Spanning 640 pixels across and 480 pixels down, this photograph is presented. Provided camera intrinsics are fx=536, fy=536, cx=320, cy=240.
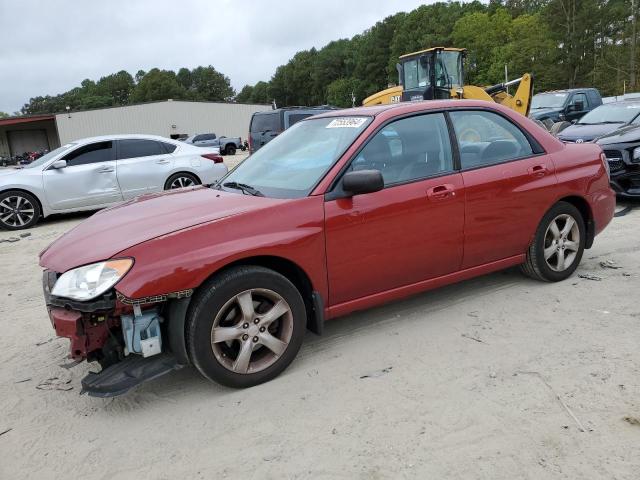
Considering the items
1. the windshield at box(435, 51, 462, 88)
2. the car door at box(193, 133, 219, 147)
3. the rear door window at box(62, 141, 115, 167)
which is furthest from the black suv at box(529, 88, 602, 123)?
the car door at box(193, 133, 219, 147)

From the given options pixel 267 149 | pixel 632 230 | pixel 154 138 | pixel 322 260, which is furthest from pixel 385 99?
pixel 322 260

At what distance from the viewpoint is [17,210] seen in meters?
9.39

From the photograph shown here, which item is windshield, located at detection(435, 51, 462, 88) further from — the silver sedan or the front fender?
the front fender

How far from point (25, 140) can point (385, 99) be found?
5144 centimetres

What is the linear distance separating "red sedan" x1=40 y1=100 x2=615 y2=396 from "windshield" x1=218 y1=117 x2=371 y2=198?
0.05ft

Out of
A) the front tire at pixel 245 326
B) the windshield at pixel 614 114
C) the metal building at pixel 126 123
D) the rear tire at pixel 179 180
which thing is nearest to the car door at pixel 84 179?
the rear tire at pixel 179 180

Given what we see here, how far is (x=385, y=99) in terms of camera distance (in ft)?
52.4

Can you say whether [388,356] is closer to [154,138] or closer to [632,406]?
[632,406]

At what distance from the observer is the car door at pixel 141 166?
9.80 m

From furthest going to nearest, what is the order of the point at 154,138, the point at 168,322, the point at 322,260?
the point at 154,138 < the point at 322,260 < the point at 168,322

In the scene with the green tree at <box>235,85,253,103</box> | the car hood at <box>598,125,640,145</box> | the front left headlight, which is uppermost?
the green tree at <box>235,85,253,103</box>

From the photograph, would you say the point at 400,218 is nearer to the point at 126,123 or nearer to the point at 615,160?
the point at 615,160

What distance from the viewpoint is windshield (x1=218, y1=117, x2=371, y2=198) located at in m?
3.64

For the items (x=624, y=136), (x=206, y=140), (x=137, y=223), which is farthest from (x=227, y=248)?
(x=206, y=140)
